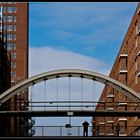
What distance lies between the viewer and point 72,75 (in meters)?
56.0

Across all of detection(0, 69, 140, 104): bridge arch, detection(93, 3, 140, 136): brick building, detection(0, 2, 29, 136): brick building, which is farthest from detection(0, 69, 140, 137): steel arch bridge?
detection(0, 2, 29, 136): brick building

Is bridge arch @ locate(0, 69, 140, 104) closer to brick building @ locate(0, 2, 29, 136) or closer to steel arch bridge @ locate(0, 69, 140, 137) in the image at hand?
steel arch bridge @ locate(0, 69, 140, 137)

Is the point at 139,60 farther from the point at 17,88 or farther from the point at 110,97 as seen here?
the point at 110,97

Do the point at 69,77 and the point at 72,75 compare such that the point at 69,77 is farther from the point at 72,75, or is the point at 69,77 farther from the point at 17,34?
the point at 17,34

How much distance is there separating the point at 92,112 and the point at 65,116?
12.2 ft

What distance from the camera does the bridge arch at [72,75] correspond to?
53156 millimetres

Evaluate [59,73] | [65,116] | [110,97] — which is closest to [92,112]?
[65,116]

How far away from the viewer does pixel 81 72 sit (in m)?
55.2

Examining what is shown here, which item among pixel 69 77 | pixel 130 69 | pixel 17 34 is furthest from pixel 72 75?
pixel 17 34

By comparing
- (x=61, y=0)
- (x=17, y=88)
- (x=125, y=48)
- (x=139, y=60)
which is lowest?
(x=61, y=0)

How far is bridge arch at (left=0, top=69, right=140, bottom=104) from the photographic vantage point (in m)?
53.2

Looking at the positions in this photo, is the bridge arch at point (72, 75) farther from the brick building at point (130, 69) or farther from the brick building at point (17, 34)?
the brick building at point (17, 34)

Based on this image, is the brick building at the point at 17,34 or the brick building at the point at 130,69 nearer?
the brick building at the point at 130,69

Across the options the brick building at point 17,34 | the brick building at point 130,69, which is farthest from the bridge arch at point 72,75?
the brick building at point 17,34
